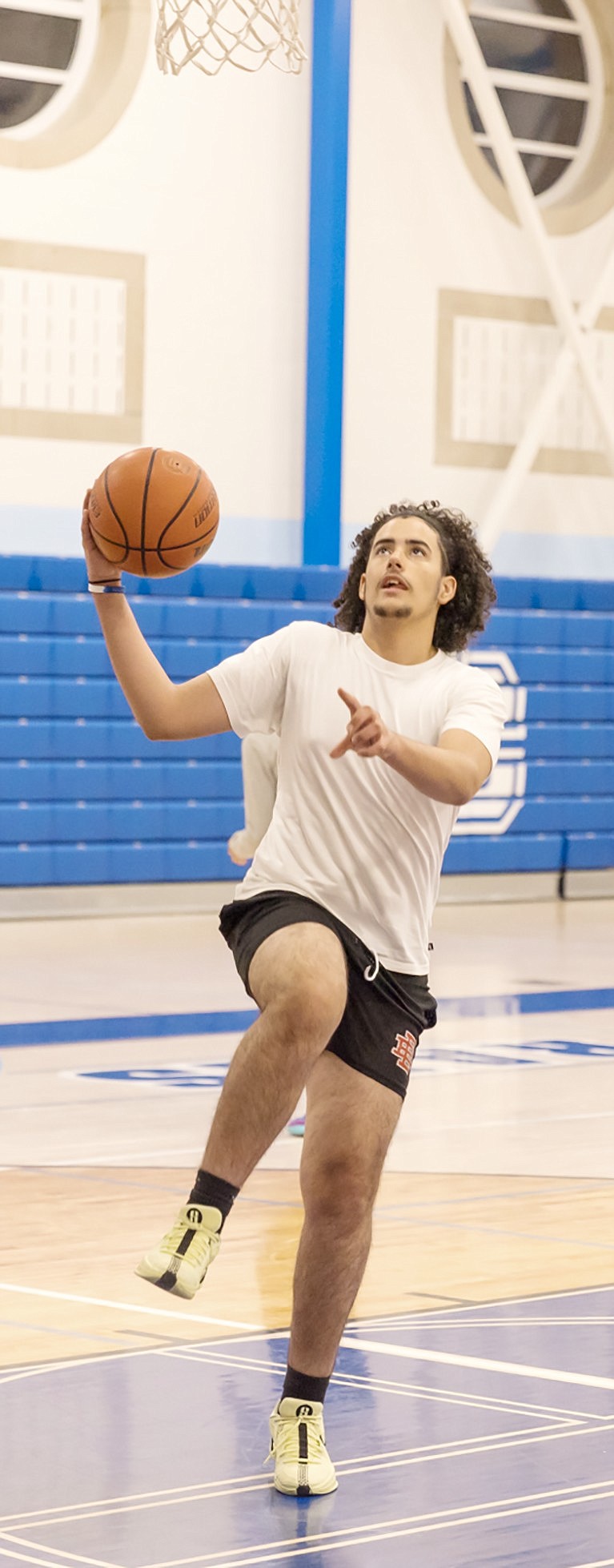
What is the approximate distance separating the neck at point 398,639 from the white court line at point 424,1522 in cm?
135

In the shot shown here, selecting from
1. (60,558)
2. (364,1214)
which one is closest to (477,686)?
(364,1214)

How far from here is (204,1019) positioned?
8.93 metres

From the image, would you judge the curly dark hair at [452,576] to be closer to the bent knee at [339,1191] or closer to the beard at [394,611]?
the beard at [394,611]

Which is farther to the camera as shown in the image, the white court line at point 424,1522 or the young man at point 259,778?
the young man at point 259,778

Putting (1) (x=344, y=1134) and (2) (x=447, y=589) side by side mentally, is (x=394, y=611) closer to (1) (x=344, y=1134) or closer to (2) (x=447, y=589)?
(2) (x=447, y=589)

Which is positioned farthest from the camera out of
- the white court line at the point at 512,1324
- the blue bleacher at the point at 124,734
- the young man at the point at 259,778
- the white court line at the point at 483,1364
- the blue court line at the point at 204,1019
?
the blue bleacher at the point at 124,734

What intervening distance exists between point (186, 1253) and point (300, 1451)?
0.35 meters

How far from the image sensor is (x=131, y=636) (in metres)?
3.81

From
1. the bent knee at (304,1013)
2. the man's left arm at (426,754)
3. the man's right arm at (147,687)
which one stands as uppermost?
the man's right arm at (147,687)

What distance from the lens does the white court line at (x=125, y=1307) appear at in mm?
4566

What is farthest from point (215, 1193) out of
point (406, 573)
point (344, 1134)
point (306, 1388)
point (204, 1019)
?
point (204, 1019)

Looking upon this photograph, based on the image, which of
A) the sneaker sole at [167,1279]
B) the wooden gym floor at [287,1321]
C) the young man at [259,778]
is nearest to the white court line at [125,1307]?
the wooden gym floor at [287,1321]

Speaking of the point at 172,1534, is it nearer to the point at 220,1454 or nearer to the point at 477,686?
the point at 220,1454

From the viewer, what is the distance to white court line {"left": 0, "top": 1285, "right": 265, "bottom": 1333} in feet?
15.0
